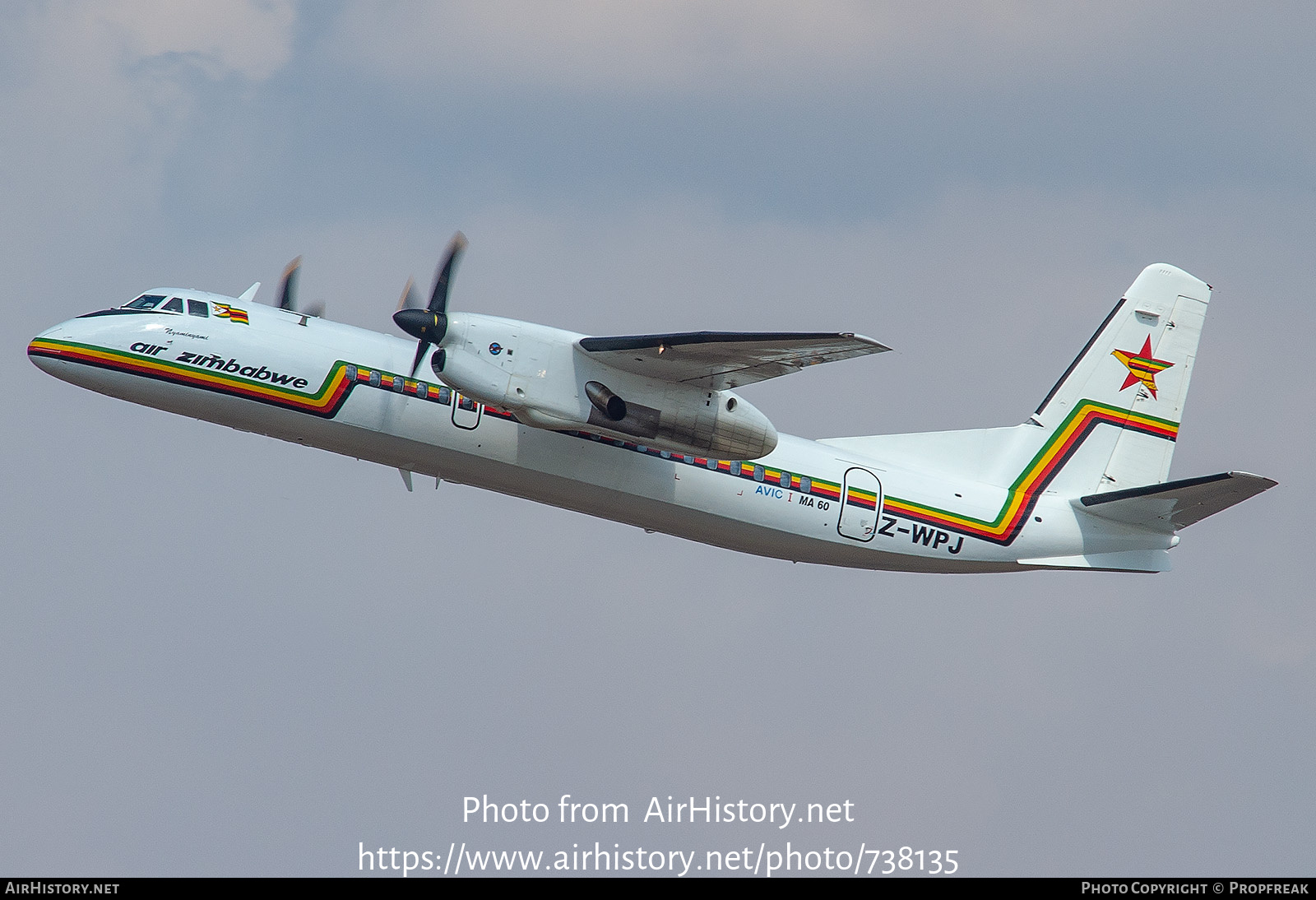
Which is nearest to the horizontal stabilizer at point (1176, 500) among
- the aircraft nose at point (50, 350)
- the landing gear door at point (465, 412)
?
the landing gear door at point (465, 412)

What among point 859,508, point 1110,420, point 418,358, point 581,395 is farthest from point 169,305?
point 1110,420

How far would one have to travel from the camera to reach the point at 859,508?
24984 mm

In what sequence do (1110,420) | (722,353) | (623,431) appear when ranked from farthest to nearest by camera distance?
(1110,420) → (623,431) → (722,353)

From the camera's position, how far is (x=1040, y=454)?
89.7ft

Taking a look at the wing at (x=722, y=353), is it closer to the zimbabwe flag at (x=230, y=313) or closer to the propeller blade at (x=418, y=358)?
the propeller blade at (x=418, y=358)

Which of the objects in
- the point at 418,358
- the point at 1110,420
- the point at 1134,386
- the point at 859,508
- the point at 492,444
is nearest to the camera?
the point at 418,358

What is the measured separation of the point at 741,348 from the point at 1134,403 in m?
11.2

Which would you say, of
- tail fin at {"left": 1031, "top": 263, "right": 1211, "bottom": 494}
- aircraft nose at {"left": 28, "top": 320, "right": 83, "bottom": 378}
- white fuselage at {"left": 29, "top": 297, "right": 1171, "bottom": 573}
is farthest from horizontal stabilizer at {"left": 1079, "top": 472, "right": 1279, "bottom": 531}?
aircraft nose at {"left": 28, "top": 320, "right": 83, "bottom": 378}

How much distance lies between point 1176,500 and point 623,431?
34.1 ft

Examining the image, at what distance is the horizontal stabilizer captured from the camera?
23.1 m

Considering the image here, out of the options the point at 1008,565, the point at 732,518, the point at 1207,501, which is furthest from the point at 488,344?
the point at 1207,501

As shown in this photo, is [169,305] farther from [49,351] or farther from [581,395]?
[581,395]

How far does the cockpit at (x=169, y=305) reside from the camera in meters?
22.3

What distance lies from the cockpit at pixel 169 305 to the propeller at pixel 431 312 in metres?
3.23
